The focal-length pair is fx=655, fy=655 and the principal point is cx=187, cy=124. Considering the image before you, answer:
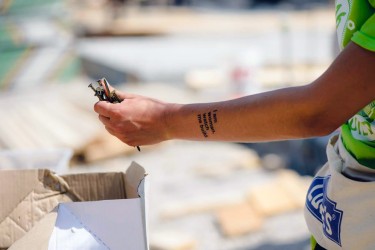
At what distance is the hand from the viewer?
58.7 inches

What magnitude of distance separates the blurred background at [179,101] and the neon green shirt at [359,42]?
1009 mm

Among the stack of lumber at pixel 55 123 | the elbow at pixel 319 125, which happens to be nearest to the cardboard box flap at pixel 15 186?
the elbow at pixel 319 125

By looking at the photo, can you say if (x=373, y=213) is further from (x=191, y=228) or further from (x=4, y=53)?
(x=4, y=53)

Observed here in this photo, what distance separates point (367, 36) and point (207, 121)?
1.33 feet

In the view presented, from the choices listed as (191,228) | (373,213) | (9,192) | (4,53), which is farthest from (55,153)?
(4,53)

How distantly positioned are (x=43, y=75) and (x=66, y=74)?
284 millimetres

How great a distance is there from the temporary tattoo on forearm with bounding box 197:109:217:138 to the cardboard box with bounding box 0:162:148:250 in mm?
175

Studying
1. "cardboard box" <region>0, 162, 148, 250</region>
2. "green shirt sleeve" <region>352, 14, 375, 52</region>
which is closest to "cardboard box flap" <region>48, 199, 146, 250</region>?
"cardboard box" <region>0, 162, 148, 250</region>

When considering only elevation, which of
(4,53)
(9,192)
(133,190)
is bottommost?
(133,190)

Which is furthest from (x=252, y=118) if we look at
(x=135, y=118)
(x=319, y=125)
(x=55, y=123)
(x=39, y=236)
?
(x=55, y=123)

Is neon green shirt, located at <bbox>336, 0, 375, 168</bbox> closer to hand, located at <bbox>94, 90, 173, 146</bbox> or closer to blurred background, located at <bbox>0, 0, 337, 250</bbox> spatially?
hand, located at <bbox>94, 90, 173, 146</bbox>

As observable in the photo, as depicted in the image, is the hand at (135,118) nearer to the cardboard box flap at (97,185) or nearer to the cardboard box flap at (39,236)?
the cardboard box flap at (97,185)

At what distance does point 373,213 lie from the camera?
54.7 inches

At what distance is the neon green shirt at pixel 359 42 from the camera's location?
126 centimetres
